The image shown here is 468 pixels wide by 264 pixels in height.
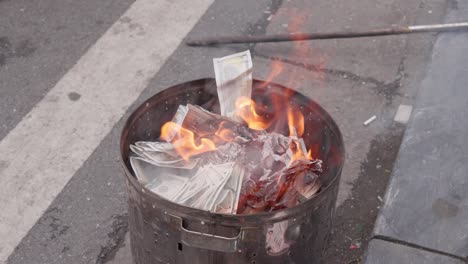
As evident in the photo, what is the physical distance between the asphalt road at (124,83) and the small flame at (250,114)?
2.90ft

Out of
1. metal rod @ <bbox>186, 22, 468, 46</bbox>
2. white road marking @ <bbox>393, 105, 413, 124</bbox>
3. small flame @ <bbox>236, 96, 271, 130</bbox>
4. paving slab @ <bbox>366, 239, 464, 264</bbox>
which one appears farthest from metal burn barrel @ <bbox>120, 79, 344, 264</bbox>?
metal rod @ <bbox>186, 22, 468, 46</bbox>

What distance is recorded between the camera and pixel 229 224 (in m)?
1.99

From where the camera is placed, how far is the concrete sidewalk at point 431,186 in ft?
8.95

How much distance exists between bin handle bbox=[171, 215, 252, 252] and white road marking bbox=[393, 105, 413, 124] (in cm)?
232

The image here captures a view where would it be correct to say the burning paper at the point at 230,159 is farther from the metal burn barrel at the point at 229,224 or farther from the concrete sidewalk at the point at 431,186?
the concrete sidewalk at the point at 431,186

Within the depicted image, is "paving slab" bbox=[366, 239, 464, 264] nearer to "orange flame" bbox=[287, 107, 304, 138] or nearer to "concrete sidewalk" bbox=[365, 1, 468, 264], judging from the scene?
"concrete sidewalk" bbox=[365, 1, 468, 264]

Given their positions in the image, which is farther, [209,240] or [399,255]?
[399,255]

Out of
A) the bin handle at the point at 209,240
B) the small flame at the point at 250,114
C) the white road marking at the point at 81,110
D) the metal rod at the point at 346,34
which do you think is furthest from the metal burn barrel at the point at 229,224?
the metal rod at the point at 346,34

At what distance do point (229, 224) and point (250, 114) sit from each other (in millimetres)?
894

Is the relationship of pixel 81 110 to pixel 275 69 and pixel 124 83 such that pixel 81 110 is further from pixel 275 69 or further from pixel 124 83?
pixel 275 69

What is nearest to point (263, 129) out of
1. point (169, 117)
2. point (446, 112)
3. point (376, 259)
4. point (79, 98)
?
point (169, 117)

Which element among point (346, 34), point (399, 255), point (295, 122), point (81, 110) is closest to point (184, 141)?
point (295, 122)

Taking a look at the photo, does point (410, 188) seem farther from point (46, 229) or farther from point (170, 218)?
point (46, 229)

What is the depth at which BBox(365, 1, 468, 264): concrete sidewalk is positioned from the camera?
8.95 ft
